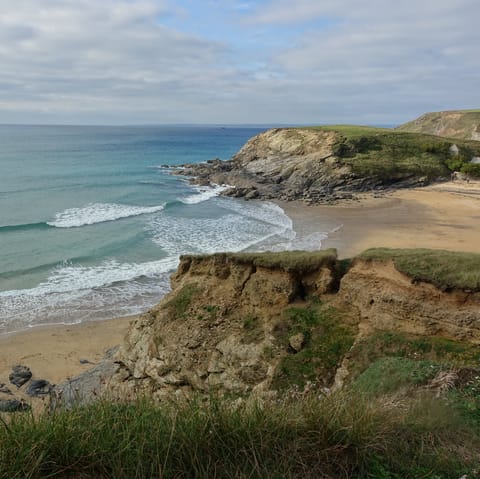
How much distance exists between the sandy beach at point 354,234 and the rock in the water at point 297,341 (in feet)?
30.6

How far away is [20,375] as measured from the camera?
635 inches

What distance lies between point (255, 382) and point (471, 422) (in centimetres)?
577

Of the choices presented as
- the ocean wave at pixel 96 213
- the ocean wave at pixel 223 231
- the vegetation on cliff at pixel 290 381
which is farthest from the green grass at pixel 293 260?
the ocean wave at pixel 96 213

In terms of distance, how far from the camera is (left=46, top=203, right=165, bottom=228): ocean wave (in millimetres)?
38250

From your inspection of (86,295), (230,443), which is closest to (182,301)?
(230,443)

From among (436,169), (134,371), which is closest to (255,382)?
(134,371)

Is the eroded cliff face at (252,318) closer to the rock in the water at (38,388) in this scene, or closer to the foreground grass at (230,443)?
the rock in the water at (38,388)

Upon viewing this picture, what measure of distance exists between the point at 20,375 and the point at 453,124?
105317 millimetres

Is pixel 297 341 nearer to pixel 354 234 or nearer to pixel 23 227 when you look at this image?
pixel 354 234

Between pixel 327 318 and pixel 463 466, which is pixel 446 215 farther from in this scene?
pixel 463 466

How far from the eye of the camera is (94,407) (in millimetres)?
5070

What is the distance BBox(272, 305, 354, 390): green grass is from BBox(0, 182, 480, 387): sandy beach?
918 centimetres

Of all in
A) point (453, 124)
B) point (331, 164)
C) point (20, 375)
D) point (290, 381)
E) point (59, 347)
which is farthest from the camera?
point (453, 124)

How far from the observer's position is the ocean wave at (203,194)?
52047mm
